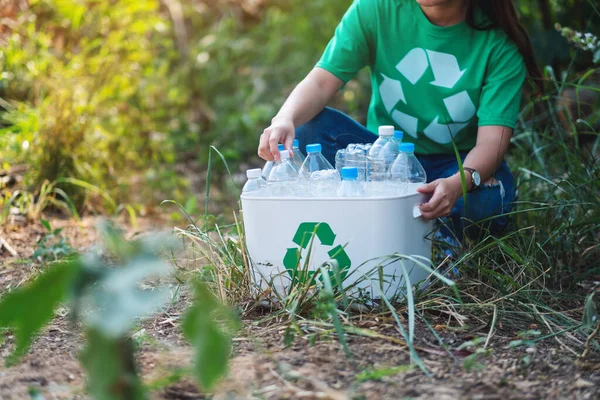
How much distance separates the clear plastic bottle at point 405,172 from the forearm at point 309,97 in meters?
0.35

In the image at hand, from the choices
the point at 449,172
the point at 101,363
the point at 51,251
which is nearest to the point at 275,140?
the point at 449,172

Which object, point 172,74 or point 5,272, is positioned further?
point 172,74

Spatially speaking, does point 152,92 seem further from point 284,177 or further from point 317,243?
point 317,243

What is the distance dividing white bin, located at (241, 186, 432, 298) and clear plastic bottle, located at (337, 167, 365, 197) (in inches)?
2.7

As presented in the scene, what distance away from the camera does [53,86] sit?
10.8 ft

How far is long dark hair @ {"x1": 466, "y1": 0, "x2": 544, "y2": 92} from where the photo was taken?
7.17ft

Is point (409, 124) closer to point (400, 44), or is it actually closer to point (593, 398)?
point (400, 44)

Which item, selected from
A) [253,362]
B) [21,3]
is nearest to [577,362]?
[253,362]

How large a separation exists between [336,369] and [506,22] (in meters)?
1.38

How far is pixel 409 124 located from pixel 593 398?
131 centimetres

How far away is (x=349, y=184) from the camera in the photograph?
1.75 meters

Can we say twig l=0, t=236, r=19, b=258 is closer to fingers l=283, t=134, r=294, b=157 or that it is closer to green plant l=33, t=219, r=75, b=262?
green plant l=33, t=219, r=75, b=262

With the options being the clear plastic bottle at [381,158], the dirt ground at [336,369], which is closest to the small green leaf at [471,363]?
the dirt ground at [336,369]

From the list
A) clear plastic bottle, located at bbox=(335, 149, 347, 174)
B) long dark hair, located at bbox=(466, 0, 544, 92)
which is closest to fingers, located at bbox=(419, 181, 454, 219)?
clear plastic bottle, located at bbox=(335, 149, 347, 174)
